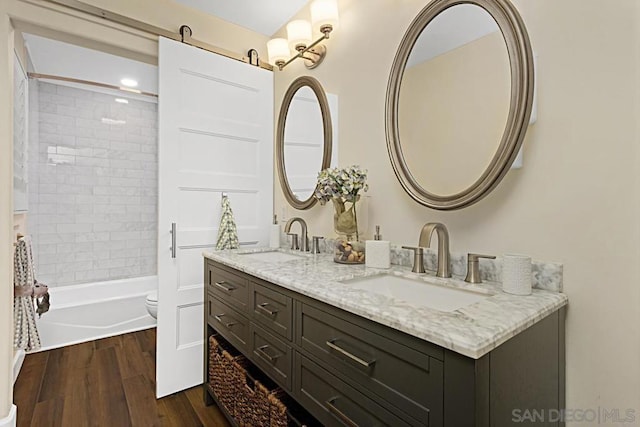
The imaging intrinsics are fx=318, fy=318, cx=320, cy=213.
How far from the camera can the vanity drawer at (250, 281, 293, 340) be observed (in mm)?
1242

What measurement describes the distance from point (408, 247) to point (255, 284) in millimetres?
709

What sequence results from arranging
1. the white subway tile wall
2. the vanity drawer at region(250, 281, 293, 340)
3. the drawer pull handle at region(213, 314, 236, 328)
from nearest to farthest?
the vanity drawer at region(250, 281, 293, 340) → the drawer pull handle at region(213, 314, 236, 328) → the white subway tile wall

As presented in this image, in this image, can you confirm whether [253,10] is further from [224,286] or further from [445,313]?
[445,313]

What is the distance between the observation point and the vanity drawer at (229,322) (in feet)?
5.10

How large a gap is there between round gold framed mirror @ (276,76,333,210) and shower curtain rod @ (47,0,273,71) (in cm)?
43

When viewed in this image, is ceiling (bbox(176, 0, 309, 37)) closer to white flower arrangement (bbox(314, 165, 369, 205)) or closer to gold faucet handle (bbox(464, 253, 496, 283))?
white flower arrangement (bbox(314, 165, 369, 205))

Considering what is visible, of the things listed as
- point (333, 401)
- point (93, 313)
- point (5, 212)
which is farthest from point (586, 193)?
point (93, 313)

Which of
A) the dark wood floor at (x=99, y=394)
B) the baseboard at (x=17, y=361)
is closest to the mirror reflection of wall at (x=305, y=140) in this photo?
the dark wood floor at (x=99, y=394)

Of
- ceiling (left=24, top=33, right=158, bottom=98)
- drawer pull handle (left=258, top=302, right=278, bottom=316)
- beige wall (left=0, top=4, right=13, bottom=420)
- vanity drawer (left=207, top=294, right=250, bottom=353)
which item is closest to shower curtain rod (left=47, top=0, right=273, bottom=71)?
beige wall (left=0, top=4, right=13, bottom=420)

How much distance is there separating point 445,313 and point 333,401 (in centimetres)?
48

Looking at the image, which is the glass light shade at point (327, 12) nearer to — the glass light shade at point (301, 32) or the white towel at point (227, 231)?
the glass light shade at point (301, 32)

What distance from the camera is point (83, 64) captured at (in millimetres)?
2982

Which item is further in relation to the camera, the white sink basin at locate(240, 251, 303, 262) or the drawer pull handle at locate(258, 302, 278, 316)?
the white sink basin at locate(240, 251, 303, 262)

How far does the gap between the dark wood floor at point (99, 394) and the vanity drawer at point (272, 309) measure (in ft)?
2.75
